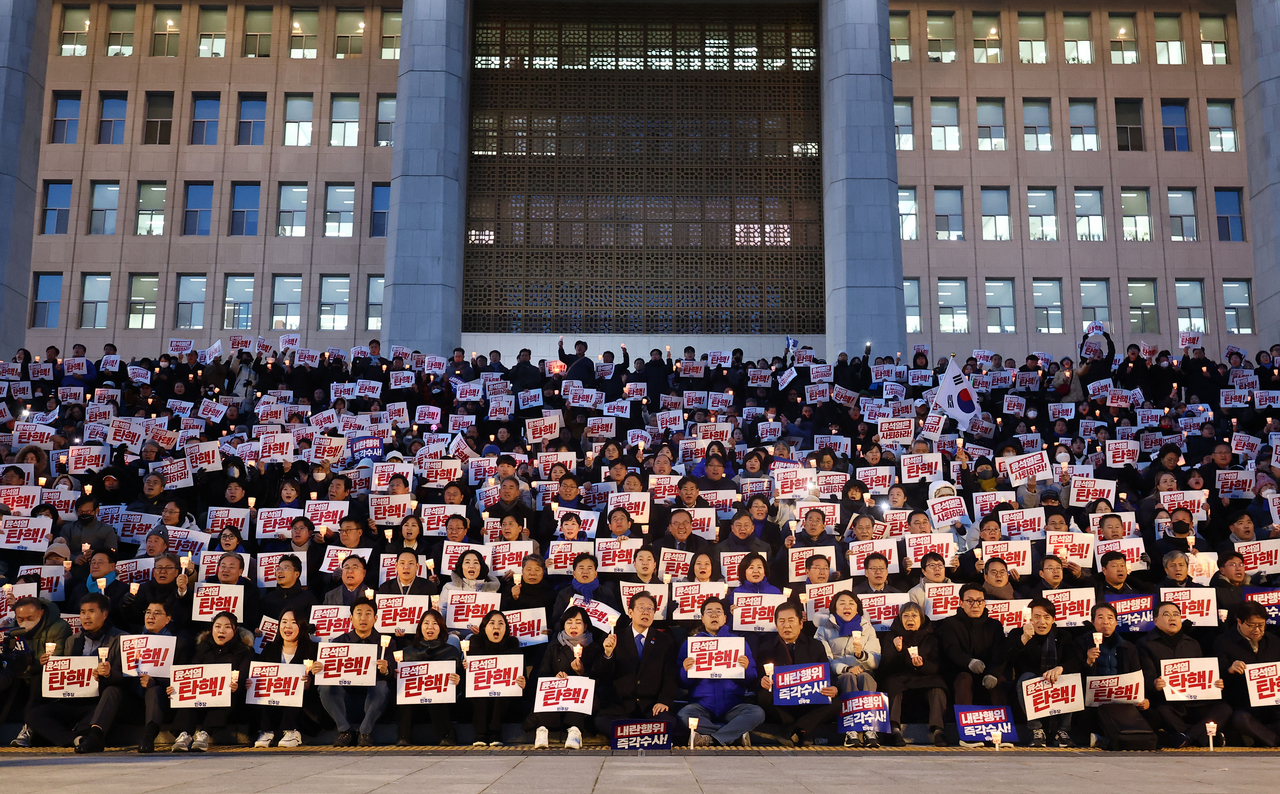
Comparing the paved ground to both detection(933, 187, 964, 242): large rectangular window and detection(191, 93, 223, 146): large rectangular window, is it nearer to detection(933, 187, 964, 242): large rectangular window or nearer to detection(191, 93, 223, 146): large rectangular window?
detection(933, 187, 964, 242): large rectangular window

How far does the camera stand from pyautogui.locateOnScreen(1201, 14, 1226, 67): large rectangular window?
31422 millimetres

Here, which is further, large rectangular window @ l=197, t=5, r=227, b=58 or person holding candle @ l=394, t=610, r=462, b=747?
large rectangular window @ l=197, t=5, r=227, b=58

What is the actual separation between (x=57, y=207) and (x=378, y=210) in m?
8.94

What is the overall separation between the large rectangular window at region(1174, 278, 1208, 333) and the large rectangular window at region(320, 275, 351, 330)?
22794 millimetres

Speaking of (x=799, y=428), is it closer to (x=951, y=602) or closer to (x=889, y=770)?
(x=951, y=602)

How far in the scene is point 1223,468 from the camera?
13.2 meters

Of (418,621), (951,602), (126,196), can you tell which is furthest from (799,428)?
(126,196)

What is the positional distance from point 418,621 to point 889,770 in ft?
14.5

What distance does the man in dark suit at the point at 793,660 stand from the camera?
8.91 metres

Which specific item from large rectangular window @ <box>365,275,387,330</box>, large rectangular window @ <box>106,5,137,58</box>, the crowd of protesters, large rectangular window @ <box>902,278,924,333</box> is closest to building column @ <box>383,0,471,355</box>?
large rectangular window @ <box>365,275,387,330</box>

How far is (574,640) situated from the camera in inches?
363

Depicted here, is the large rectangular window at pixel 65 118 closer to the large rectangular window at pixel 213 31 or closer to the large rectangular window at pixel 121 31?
the large rectangular window at pixel 121 31

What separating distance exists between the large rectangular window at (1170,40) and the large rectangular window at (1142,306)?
21.7ft

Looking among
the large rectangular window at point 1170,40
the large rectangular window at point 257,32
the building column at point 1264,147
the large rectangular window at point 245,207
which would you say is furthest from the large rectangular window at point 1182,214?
the large rectangular window at point 257,32
